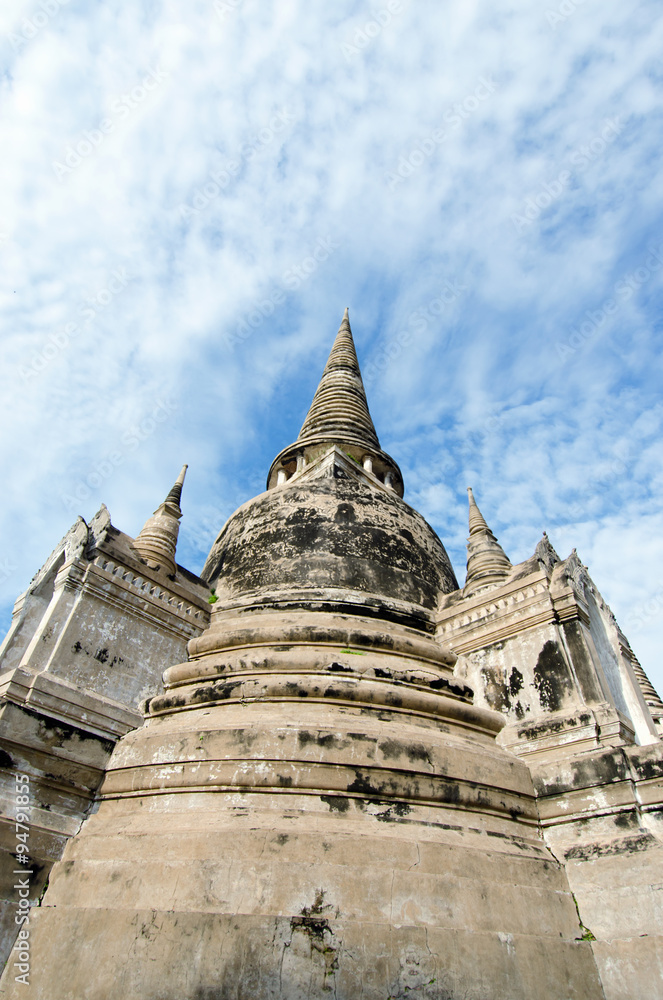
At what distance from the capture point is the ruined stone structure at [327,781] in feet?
13.9

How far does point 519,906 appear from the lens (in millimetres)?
4832

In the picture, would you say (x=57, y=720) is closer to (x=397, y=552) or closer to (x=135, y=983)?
(x=135, y=983)

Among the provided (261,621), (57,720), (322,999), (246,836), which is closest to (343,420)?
(261,621)

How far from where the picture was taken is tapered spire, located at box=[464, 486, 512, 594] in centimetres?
956

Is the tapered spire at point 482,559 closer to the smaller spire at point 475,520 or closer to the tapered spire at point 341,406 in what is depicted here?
the smaller spire at point 475,520

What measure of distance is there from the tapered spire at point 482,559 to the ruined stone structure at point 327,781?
0.58 meters

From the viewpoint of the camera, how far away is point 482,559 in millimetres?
10938

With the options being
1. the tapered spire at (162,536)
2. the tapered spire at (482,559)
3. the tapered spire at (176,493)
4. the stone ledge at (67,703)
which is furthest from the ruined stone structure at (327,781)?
the tapered spire at (176,493)

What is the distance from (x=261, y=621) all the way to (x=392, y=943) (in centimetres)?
429

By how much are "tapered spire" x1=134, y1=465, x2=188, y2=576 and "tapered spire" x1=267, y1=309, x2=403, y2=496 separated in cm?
228
